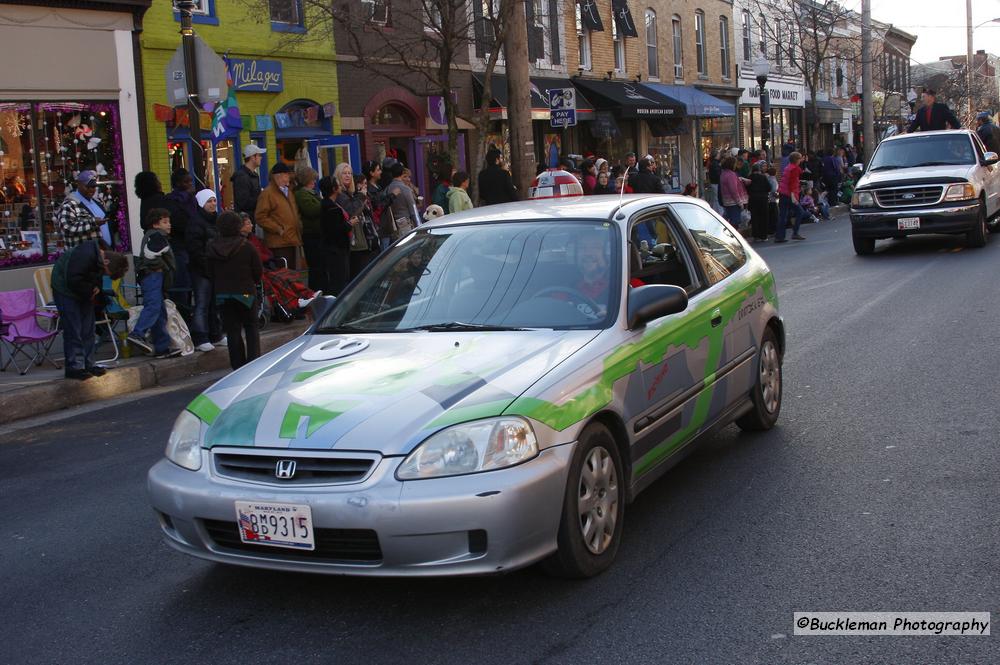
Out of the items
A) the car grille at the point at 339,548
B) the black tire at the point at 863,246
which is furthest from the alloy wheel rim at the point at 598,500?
the black tire at the point at 863,246

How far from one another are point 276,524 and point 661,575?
1615 mm

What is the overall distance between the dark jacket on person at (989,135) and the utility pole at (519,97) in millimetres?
10086

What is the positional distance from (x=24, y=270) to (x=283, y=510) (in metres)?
12.1

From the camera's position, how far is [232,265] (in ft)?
31.3

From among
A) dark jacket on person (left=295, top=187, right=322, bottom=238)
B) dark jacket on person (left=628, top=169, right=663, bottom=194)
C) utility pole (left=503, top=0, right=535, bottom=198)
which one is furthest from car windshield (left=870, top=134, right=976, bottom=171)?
dark jacket on person (left=295, top=187, right=322, bottom=238)

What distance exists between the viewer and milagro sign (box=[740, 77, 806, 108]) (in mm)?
42406

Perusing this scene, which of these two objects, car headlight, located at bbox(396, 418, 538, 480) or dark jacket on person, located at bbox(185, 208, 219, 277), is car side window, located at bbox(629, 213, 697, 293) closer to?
car headlight, located at bbox(396, 418, 538, 480)

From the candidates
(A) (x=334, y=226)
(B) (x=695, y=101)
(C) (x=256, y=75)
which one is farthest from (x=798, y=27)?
(A) (x=334, y=226)

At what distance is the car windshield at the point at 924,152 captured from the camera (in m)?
18.3

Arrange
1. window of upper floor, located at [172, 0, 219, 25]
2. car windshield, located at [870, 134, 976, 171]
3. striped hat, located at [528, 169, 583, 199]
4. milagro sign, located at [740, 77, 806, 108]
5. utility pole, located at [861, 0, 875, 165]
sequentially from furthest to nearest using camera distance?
milagro sign, located at [740, 77, 806, 108] < utility pole, located at [861, 0, 875, 165] < car windshield, located at [870, 134, 976, 171] < window of upper floor, located at [172, 0, 219, 25] < striped hat, located at [528, 169, 583, 199]

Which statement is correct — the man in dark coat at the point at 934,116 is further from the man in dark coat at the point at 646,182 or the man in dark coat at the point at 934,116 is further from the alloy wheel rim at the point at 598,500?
the alloy wheel rim at the point at 598,500

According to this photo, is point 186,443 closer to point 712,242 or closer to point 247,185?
point 712,242

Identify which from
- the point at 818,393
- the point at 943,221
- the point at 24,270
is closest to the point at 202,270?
the point at 24,270

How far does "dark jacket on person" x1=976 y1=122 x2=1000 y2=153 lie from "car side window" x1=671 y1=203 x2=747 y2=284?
659 inches
